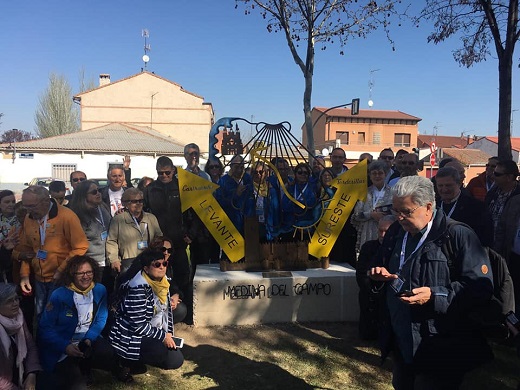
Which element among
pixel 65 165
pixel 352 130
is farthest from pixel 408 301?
pixel 352 130

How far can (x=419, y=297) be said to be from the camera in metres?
1.94

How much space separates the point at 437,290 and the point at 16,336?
279 cm

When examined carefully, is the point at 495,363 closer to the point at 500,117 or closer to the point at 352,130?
the point at 500,117

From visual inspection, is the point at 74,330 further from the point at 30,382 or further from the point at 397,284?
the point at 397,284

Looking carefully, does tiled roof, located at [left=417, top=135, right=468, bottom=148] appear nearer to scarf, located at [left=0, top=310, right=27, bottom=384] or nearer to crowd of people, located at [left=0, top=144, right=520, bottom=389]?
crowd of people, located at [left=0, top=144, right=520, bottom=389]

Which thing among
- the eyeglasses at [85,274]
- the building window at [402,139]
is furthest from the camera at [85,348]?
the building window at [402,139]

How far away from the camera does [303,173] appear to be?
4.86m

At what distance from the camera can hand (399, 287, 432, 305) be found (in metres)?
1.94

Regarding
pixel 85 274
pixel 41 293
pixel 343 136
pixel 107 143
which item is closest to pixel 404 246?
pixel 85 274

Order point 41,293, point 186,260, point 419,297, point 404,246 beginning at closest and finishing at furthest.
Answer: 1. point 419,297
2. point 404,246
3. point 41,293
4. point 186,260

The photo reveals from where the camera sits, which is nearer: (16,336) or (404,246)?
(404,246)

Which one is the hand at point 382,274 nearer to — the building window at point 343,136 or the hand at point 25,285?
the hand at point 25,285

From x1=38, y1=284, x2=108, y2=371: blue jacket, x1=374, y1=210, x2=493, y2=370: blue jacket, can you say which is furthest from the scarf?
x1=374, y1=210, x2=493, y2=370: blue jacket

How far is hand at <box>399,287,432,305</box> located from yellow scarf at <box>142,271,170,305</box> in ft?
6.88
